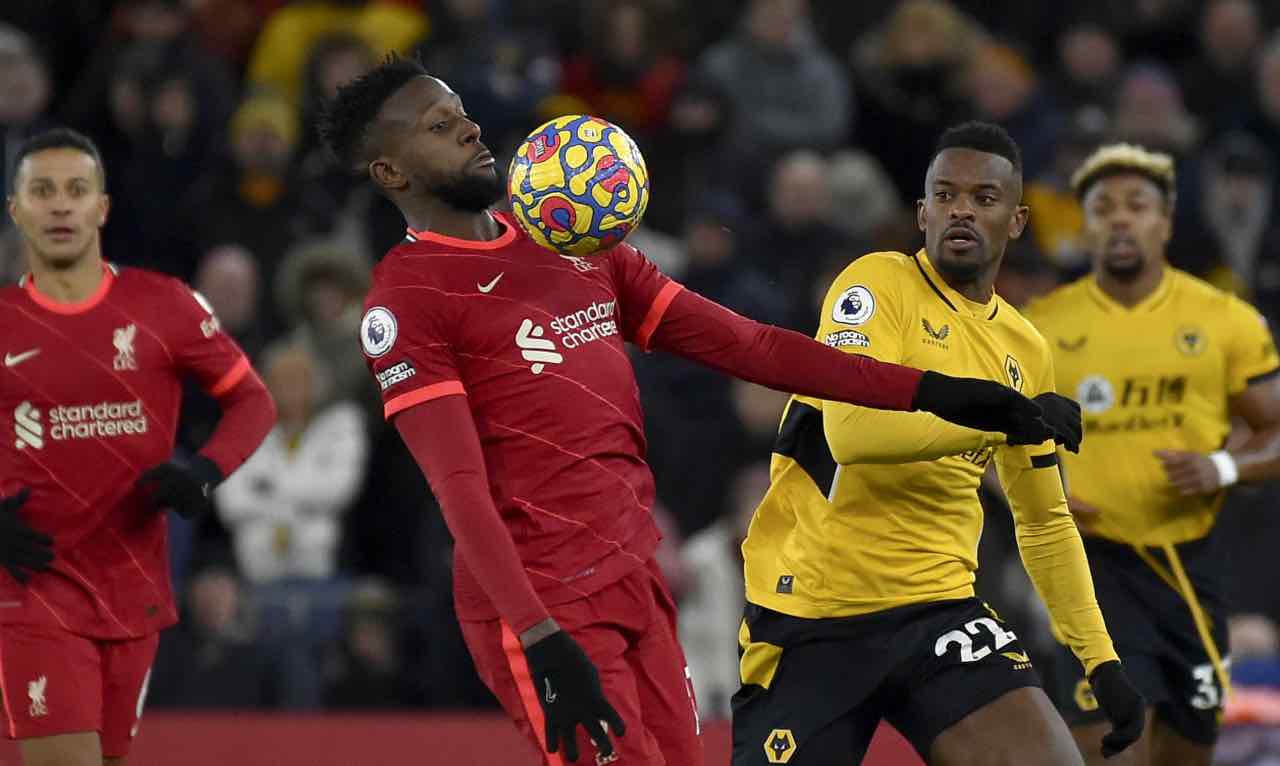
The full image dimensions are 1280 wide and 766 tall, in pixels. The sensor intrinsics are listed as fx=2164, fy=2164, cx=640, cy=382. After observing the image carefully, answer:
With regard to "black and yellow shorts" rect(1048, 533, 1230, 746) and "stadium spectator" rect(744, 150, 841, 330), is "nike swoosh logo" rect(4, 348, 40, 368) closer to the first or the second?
"black and yellow shorts" rect(1048, 533, 1230, 746)

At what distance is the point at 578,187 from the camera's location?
5027 millimetres

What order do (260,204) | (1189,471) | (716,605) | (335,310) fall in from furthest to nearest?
(260,204) → (335,310) → (716,605) → (1189,471)

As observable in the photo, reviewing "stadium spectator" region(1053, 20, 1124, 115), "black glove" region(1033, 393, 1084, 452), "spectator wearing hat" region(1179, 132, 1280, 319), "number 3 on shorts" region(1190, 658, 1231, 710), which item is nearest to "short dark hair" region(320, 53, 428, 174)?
"black glove" region(1033, 393, 1084, 452)

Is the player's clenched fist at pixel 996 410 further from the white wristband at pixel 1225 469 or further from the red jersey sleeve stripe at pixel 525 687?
the white wristband at pixel 1225 469

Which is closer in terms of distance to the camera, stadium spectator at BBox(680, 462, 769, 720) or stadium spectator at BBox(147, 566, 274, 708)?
stadium spectator at BBox(680, 462, 769, 720)

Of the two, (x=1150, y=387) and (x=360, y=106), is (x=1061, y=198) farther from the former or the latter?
(x=360, y=106)

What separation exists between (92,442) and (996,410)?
111 inches

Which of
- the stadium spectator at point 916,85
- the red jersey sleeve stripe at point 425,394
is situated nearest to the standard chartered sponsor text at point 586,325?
the red jersey sleeve stripe at point 425,394

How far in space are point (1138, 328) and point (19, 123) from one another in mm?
6966

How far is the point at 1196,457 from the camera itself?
277 inches

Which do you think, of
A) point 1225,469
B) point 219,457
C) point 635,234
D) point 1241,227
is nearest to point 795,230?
point 635,234

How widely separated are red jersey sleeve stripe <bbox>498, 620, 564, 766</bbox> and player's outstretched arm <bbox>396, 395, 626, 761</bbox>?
7.0 inches

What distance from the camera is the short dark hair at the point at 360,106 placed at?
549 cm

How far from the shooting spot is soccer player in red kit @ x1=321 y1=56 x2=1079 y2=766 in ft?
16.5
